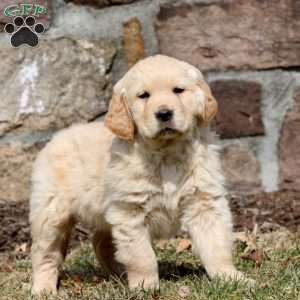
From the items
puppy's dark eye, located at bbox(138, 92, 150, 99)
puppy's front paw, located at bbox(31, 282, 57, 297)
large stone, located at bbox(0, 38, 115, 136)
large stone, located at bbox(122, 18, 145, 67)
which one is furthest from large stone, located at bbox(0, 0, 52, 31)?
puppy's front paw, located at bbox(31, 282, 57, 297)

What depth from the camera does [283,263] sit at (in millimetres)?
4652

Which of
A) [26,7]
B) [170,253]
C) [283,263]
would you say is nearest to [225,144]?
[170,253]

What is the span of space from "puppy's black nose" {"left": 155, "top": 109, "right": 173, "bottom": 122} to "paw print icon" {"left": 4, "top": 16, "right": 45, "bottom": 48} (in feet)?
5.94

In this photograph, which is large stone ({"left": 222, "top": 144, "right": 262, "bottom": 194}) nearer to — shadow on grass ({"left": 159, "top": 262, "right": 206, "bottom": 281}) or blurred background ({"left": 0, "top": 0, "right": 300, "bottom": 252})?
blurred background ({"left": 0, "top": 0, "right": 300, "bottom": 252})

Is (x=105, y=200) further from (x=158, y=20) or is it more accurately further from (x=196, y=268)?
(x=158, y=20)

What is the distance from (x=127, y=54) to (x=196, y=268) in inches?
60.2

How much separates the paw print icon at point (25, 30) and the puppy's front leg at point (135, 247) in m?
1.76

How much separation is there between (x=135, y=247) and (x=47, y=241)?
0.68m

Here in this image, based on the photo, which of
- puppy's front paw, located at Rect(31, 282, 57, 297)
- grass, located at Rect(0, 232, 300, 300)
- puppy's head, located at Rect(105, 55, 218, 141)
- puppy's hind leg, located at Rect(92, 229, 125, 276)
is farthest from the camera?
puppy's hind leg, located at Rect(92, 229, 125, 276)

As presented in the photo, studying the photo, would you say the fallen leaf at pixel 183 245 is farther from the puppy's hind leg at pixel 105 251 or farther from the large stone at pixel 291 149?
the large stone at pixel 291 149

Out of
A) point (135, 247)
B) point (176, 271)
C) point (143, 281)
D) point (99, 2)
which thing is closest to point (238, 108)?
point (99, 2)

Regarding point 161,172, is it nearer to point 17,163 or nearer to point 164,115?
point 164,115

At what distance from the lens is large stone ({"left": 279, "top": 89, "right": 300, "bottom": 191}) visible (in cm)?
556

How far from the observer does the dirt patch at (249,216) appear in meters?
5.62
